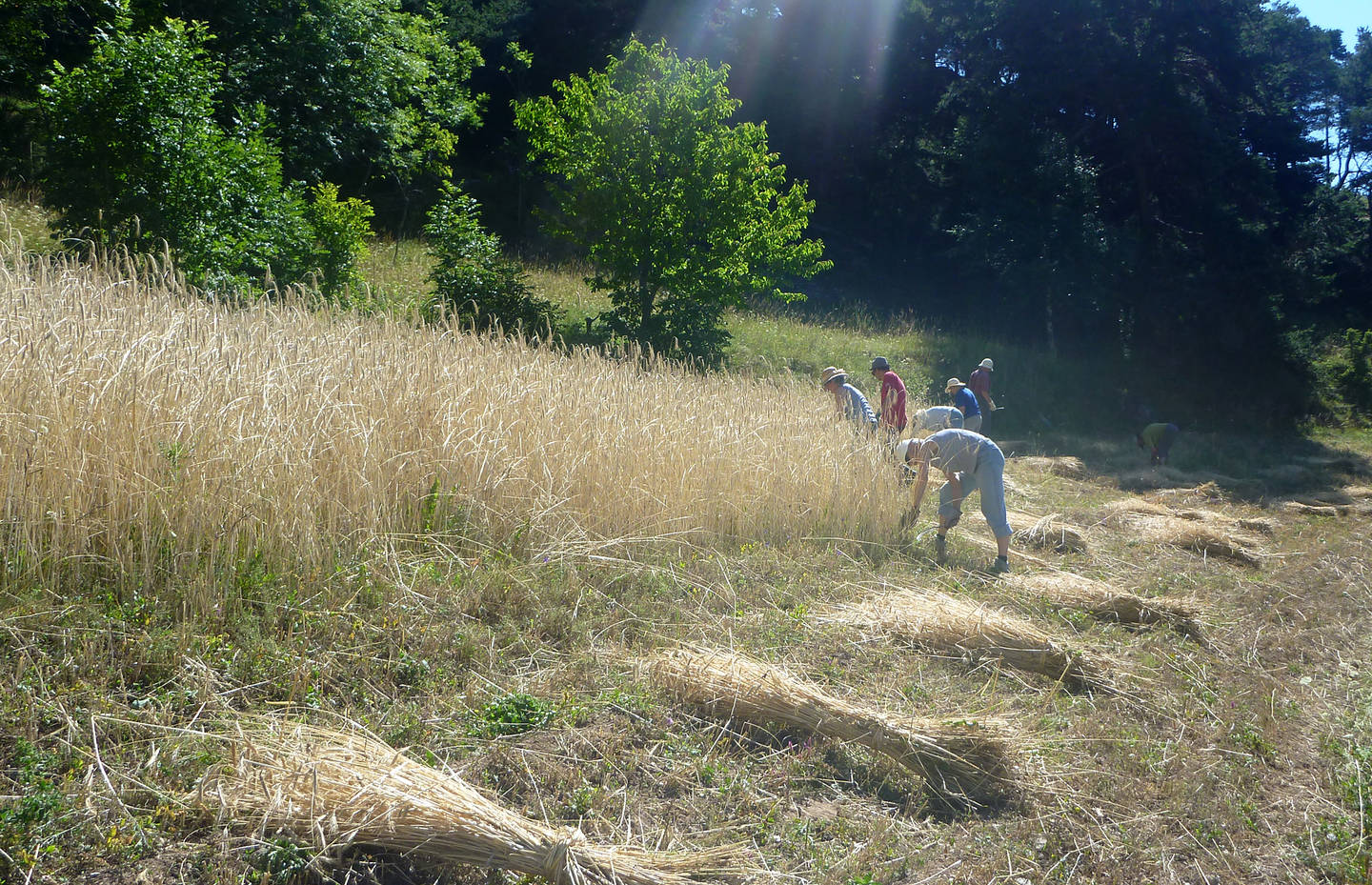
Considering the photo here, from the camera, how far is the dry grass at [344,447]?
387 cm

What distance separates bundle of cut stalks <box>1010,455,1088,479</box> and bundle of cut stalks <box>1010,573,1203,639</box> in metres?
7.90

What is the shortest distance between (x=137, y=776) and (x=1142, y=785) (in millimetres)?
3752

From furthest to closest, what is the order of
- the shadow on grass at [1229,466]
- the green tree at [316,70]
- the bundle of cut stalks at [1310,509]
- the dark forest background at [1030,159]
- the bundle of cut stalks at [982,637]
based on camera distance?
the dark forest background at [1030,159] < the green tree at [316,70] < the shadow on grass at [1229,466] < the bundle of cut stalks at [1310,509] < the bundle of cut stalks at [982,637]

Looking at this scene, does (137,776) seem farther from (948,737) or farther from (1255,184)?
(1255,184)

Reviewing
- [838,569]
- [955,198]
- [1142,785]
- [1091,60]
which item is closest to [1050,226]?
[1091,60]

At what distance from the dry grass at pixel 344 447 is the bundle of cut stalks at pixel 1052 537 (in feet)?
4.75

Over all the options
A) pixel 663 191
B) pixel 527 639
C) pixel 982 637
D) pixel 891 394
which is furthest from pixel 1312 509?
pixel 527 639

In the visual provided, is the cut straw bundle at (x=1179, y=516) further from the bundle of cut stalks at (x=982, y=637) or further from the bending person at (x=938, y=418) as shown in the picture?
the bundle of cut stalks at (x=982, y=637)

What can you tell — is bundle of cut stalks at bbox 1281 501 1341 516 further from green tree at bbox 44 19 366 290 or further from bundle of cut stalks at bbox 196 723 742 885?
green tree at bbox 44 19 366 290

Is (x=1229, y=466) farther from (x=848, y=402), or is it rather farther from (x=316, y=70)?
(x=316, y=70)

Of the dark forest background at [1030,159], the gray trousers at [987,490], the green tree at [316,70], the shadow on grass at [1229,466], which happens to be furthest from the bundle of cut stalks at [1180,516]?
the dark forest background at [1030,159]

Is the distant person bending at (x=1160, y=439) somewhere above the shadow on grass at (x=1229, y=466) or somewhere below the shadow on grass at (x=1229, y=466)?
above

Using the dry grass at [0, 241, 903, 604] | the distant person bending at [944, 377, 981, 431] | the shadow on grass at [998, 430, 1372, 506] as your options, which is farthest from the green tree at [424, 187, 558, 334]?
the shadow on grass at [998, 430, 1372, 506]

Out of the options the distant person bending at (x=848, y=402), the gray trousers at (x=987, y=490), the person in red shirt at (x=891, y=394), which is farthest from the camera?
the person in red shirt at (x=891, y=394)
